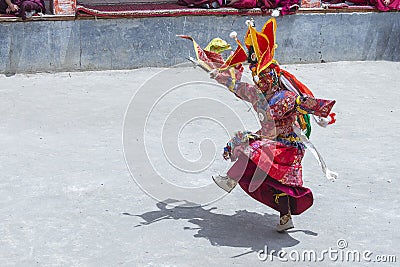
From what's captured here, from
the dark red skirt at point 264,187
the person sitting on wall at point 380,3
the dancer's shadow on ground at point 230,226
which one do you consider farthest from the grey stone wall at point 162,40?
the dark red skirt at point 264,187

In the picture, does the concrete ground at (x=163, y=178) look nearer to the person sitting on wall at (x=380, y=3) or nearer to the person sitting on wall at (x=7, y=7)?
the person sitting on wall at (x=7, y=7)

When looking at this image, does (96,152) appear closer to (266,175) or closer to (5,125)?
(5,125)

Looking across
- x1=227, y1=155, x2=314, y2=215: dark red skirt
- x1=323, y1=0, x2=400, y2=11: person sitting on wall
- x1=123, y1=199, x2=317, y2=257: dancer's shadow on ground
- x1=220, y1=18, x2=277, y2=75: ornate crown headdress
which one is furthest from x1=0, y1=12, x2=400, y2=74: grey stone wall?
x1=227, y1=155, x2=314, y2=215: dark red skirt

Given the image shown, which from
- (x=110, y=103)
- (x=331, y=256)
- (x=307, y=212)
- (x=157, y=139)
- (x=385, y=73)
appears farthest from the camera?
(x=385, y=73)

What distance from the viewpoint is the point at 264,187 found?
5.27m

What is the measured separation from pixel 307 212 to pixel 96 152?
6.30 ft

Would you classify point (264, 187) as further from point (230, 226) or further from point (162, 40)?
point (162, 40)

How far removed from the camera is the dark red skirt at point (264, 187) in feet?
17.1

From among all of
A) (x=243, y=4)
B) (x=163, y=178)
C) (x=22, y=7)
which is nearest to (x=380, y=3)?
(x=243, y=4)

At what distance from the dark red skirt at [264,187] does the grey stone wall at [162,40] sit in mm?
4212

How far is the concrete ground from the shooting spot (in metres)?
5.16

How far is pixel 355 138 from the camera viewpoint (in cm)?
741

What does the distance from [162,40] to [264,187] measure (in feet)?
14.4

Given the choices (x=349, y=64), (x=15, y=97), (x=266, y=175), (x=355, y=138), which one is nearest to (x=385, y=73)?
(x=349, y=64)
